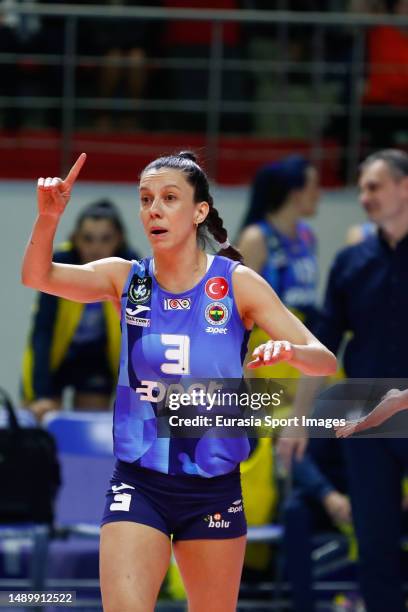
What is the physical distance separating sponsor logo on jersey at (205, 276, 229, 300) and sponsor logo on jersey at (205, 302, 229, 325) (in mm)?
26

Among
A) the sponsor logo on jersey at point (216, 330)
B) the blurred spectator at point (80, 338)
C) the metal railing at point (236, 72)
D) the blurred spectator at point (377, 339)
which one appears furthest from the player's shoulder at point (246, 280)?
the metal railing at point (236, 72)

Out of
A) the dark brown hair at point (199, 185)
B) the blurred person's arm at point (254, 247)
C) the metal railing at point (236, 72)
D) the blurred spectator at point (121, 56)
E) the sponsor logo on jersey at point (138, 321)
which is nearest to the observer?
the sponsor logo on jersey at point (138, 321)

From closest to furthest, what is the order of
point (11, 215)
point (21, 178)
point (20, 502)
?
point (20, 502) < point (11, 215) < point (21, 178)

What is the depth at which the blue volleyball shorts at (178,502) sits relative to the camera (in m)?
4.19

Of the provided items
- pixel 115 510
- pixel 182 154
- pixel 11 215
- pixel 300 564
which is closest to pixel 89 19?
pixel 11 215

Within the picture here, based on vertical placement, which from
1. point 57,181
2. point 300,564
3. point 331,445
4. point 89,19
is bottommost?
point 300,564

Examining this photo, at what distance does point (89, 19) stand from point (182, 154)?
496 centimetres

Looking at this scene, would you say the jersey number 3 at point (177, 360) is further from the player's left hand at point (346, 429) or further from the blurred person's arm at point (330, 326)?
the blurred person's arm at point (330, 326)

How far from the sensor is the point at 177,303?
170 inches

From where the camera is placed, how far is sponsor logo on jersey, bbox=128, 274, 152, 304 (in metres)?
4.34

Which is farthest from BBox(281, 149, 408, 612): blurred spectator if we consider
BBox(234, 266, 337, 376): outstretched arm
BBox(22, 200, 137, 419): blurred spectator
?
BBox(234, 266, 337, 376): outstretched arm

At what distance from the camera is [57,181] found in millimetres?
4211

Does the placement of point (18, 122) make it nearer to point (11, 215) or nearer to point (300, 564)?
point (11, 215)

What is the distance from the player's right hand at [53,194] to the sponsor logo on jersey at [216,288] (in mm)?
511
